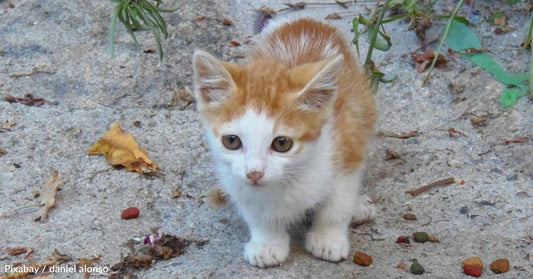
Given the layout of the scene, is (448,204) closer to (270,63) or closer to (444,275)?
(444,275)

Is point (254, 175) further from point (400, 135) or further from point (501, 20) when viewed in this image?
point (501, 20)

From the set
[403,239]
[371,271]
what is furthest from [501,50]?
[371,271]

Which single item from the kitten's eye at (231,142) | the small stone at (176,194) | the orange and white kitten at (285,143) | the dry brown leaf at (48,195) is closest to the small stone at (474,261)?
the orange and white kitten at (285,143)

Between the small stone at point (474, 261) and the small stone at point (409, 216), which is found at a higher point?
the small stone at point (474, 261)

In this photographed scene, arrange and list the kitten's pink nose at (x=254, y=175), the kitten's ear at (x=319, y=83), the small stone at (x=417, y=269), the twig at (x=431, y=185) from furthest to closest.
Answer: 1. the twig at (x=431, y=185)
2. the small stone at (x=417, y=269)
3. the kitten's ear at (x=319, y=83)
4. the kitten's pink nose at (x=254, y=175)

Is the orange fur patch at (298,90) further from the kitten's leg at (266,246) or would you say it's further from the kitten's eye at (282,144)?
the kitten's leg at (266,246)

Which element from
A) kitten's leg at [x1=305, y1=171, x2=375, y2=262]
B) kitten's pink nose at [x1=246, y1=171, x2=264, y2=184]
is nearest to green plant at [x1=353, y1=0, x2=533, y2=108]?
kitten's leg at [x1=305, y1=171, x2=375, y2=262]
